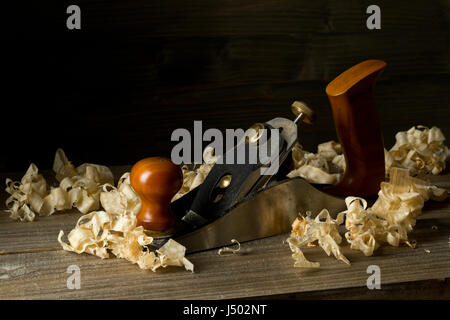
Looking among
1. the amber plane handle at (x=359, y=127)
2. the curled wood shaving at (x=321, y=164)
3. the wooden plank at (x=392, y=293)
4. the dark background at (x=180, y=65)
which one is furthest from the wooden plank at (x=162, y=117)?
the wooden plank at (x=392, y=293)

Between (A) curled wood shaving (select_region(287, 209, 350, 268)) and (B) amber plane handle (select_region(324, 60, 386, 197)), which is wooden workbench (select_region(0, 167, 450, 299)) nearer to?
(A) curled wood shaving (select_region(287, 209, 350, 268))

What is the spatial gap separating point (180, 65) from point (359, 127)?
934 millimetres

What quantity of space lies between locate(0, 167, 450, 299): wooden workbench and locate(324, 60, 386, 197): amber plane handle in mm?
246

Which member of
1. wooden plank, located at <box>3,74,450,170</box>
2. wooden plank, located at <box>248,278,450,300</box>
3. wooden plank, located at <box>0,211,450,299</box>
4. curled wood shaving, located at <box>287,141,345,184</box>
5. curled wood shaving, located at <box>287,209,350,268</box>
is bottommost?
wooden plank, located at <box>248,278,450,300</box>

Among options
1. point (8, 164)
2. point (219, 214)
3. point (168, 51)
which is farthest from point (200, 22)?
point (219, 214)

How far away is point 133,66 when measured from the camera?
2314mm

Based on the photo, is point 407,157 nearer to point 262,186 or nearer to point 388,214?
point 388,214

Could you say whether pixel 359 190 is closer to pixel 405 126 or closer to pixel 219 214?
Answer: pixel 219 214

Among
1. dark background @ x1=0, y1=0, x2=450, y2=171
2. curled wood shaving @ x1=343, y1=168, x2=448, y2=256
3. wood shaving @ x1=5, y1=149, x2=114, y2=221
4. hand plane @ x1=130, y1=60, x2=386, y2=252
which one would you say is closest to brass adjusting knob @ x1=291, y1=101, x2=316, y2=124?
hand plane @ x1=130, y1=60, x2=386, y2=252

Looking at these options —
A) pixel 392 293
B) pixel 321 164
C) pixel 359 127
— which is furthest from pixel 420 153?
pixel 392 293

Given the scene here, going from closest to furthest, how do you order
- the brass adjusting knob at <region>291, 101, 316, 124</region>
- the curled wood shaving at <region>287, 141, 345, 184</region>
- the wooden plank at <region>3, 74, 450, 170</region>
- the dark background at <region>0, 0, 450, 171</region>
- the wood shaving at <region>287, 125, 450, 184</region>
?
the brass adjusting knob at <region>291, 101, 316, 124</region> < the curled wood shaving at <region>287, 141, 345, 184</region> < the wood shaving at <region>287, 125, 450, 184</region> < the dark background at <region>0, 0, 450, 171</region> < the wooden plank at <region>3, 74, 450, 170</region>

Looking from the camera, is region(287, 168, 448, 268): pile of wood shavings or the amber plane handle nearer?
region(287, 168, 448, 268): pile of wood shavings


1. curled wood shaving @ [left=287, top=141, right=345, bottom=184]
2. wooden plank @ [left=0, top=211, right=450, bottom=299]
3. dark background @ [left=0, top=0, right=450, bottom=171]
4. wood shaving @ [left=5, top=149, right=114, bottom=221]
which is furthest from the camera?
dark background @ [left=0, top=0, right=450, bottom=171]

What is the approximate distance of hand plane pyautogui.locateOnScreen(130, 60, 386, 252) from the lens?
4.49 feet
